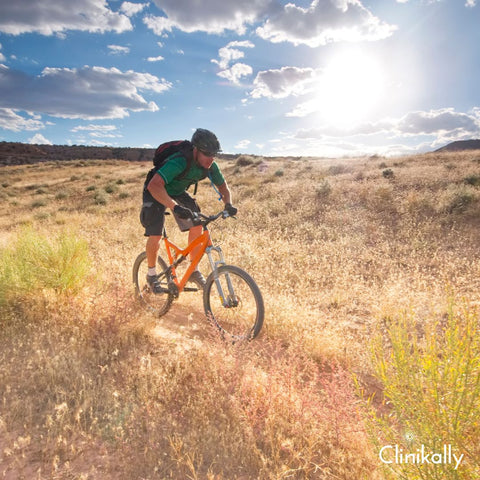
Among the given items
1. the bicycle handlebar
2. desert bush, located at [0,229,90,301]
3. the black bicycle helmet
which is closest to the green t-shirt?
the black bicycle helmet

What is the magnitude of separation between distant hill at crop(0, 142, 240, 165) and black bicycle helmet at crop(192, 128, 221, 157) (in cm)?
7255

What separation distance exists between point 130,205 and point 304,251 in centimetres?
1090

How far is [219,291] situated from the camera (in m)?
4.16

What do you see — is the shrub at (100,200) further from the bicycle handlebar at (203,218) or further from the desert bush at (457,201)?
the desert bush at (457,201)

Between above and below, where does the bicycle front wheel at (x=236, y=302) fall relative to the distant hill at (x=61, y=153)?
below

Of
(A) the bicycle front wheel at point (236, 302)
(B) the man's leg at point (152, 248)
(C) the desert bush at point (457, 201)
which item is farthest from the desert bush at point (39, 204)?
(C) the desert bush at point (457, 201)

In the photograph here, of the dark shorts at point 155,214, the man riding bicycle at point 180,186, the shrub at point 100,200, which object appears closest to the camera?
the man riding bicycle at point 180,186

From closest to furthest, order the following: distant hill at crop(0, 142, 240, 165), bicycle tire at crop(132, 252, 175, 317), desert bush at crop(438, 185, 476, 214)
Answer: bicycle tire at crop(132, 252, 175, 317), desert bush at crop(438, 185, 476, 214), distant hill at crop(0, 142, 240, 165)

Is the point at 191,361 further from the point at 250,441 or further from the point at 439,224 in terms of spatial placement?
the point at 439,224

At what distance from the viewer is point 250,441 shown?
245 cm

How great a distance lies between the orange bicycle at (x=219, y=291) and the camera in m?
4.02

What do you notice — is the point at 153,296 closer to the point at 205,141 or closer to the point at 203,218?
the point at 203,218

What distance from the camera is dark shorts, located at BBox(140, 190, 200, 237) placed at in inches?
178

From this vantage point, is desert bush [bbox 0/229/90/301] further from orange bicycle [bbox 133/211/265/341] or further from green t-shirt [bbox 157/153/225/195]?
green t-shirt [bbox 157/153/225/195]
